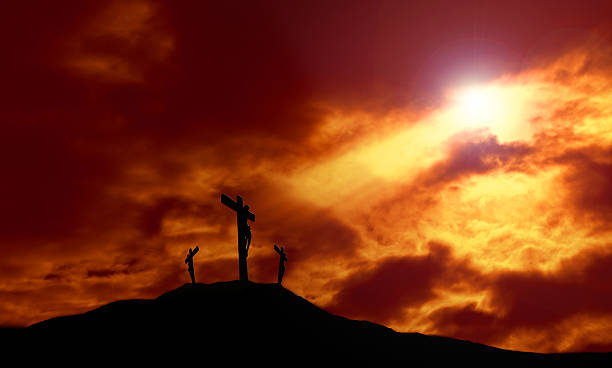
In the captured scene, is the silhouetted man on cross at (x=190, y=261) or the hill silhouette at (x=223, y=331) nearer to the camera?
the hill silhouette at (x=223, y=331)

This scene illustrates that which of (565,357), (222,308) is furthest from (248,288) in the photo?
(565,357)

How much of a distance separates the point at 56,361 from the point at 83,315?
4488 mm

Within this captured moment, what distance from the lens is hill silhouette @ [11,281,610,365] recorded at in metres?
21.8


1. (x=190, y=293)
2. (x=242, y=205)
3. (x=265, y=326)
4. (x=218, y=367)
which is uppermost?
(x=242, y=205)

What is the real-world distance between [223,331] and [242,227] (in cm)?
585

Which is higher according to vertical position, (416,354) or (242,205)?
(242,205)

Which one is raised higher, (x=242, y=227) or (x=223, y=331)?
(x=242, y=227)

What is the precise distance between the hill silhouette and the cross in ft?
2.65

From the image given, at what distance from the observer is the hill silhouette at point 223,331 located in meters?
21.8

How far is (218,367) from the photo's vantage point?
20.3 metres

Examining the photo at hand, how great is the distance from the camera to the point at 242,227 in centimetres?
2655

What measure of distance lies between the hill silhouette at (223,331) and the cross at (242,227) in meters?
0.81

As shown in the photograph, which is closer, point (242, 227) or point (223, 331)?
point (223, 331)

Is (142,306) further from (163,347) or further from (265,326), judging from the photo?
(265,326)
